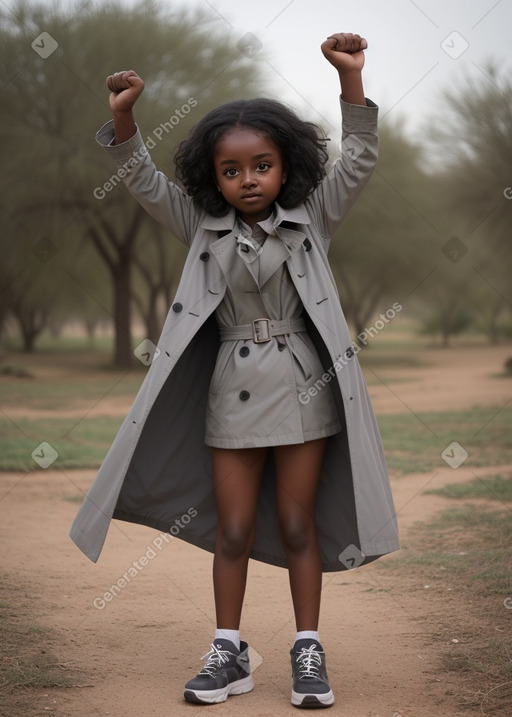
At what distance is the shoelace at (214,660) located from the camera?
9.71 feet

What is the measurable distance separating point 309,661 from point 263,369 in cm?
97

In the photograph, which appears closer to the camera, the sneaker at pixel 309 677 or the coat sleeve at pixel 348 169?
the sneaker at pixel 309 677

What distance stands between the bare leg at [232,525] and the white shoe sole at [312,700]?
317 mm

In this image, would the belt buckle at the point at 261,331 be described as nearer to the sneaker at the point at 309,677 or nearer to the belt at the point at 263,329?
the belt at the point at 263,329

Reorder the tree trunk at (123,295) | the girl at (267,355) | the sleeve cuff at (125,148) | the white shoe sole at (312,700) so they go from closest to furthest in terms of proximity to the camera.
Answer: the white shoe sole at (312,700) < the girl at (267,355) < the sleeve cuff at (125,148) < the tree trunk at (123,295)

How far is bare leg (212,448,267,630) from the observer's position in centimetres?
303

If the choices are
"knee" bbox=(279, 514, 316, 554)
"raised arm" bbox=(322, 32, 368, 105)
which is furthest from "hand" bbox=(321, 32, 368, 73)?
"knee" bbox=(279, 514, 316, 554)

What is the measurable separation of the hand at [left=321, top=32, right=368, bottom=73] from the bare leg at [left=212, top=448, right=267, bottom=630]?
131 cm

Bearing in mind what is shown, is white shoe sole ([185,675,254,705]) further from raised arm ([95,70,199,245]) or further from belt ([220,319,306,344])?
raised arm ([95,70,199,245])

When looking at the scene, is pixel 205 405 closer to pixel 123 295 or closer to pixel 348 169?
pixel 348 169

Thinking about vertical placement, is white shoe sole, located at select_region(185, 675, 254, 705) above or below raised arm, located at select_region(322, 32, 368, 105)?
below

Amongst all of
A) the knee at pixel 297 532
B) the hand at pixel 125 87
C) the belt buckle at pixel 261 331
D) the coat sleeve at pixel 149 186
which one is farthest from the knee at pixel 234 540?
the hand at pixel 125 87

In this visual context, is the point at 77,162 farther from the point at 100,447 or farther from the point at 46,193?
the point at 100,447

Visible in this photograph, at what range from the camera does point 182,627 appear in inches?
152
